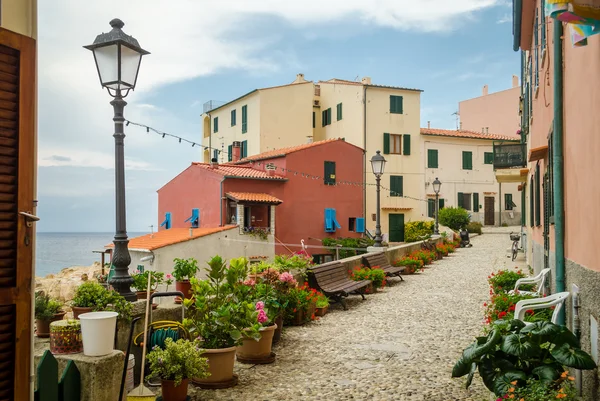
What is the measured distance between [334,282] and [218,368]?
19.3ft

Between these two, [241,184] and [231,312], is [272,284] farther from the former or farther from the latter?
[241,184]

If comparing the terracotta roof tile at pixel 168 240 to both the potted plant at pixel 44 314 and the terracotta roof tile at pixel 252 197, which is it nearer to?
the terracotta roof tile at pixel 252 197

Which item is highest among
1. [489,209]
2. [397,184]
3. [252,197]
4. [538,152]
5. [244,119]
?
[244,119]

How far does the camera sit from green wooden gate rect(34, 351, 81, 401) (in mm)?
3838

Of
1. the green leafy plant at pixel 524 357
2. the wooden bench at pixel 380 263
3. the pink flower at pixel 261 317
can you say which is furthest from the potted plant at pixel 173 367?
the wooden bench at pixel 380 263

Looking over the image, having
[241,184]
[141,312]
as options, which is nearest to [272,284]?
[141,312]

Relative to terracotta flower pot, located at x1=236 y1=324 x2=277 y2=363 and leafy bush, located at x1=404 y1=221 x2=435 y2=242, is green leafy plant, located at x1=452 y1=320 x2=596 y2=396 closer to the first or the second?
terracotta flower pot, located at x1=236 y1=324 x2=277 y2=363

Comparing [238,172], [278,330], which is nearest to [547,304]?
[278,330]

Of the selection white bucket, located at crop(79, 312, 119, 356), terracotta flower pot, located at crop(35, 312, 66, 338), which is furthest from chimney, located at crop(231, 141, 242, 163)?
white bucket, located at crop(79, 312, 119, 356)

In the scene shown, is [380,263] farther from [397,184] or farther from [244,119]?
[244,119]

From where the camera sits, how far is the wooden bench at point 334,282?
33.8 feet

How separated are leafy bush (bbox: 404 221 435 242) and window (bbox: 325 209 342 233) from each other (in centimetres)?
539

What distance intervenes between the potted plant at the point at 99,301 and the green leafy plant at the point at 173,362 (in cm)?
57

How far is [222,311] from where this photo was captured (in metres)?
5.70
